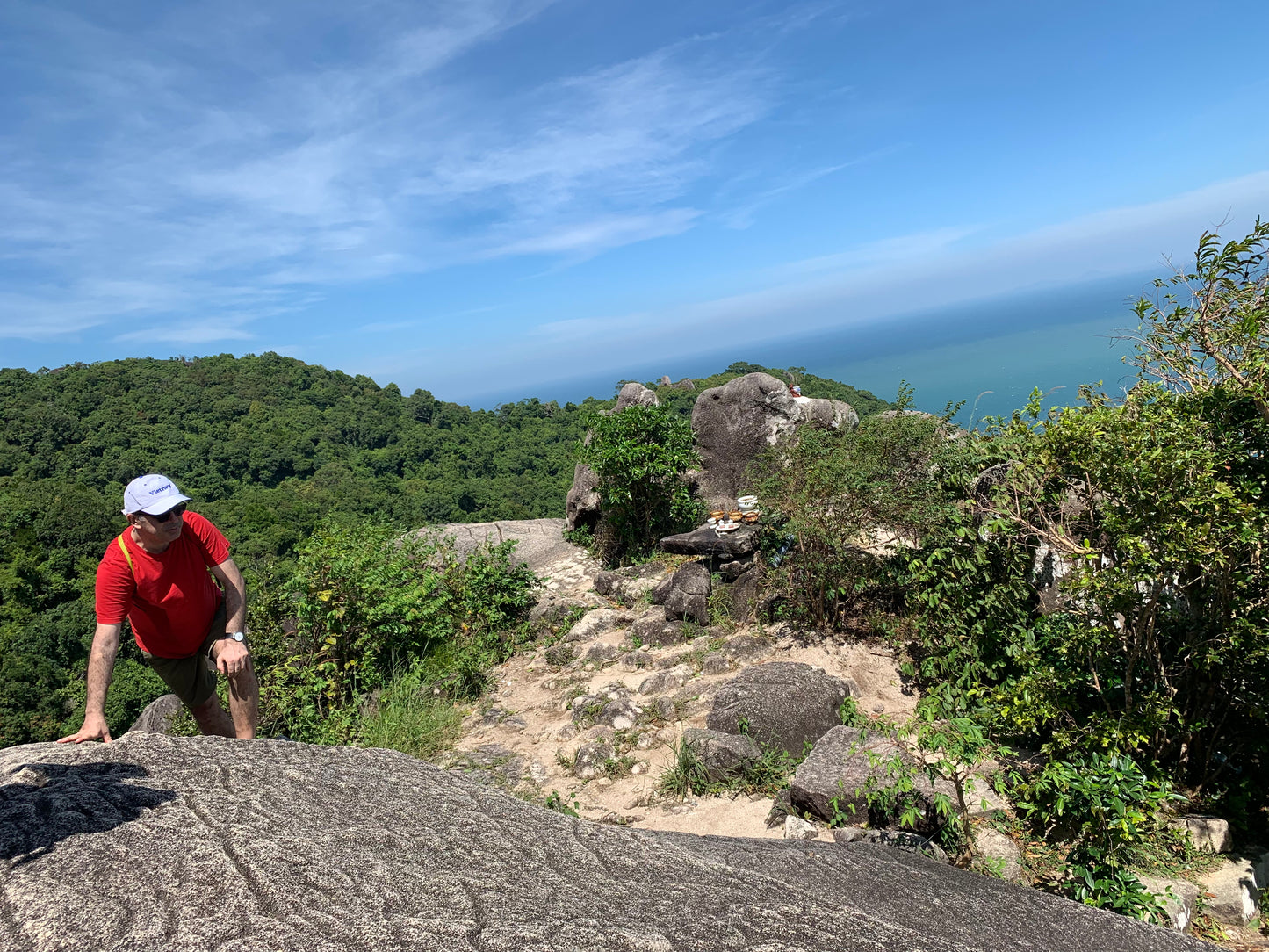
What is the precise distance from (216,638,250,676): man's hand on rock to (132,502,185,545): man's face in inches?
23.2

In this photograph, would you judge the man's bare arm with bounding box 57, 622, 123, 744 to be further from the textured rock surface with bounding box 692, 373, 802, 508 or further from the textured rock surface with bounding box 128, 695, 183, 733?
the textured rock surface with bounding box 692, 373, 802, 508

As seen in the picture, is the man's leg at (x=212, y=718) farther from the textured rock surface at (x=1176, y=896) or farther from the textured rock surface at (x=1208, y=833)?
the textured rock surface at (x=1208, y=833)

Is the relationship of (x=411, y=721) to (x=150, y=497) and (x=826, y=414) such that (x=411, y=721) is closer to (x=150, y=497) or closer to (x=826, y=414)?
(x=150, y=497)

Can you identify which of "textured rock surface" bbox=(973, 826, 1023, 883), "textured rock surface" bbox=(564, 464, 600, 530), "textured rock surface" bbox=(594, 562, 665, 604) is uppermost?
"textured rock surface" bbox=(564, 464, 600, 530)

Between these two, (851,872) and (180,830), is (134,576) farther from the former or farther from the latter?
(851,872)

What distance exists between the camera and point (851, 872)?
2.38 m

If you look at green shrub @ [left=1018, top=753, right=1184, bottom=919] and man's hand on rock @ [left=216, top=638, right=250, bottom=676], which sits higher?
man's hand on rock @ [left=216, top=638, right=250, bottom=676]

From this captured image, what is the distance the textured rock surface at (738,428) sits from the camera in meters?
11.7

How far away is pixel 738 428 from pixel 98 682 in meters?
10.0

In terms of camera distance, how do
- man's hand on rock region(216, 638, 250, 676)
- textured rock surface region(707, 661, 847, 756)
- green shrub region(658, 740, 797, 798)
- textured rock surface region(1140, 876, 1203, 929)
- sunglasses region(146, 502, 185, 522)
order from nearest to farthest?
textured rock surface region(1140, 876, 1203, 929)
sunglasses region(146, 502, 185, 522)
man's hand on rock region(216, 638, 250, 676)
green shrub region(658, 740, 797, 798)
textured rock surface region(707, 661, 847, 756)

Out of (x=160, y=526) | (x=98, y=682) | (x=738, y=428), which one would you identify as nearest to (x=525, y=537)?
(x=738, y=428)

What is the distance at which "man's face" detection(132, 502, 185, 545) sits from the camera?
3.26 m

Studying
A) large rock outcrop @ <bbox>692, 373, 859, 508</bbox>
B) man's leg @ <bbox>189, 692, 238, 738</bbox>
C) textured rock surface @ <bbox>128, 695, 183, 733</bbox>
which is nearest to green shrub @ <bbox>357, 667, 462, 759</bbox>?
textured rock surface @ <bbox>128, 695, 183, 733</bbox>

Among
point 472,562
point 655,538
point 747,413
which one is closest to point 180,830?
point 472,562
